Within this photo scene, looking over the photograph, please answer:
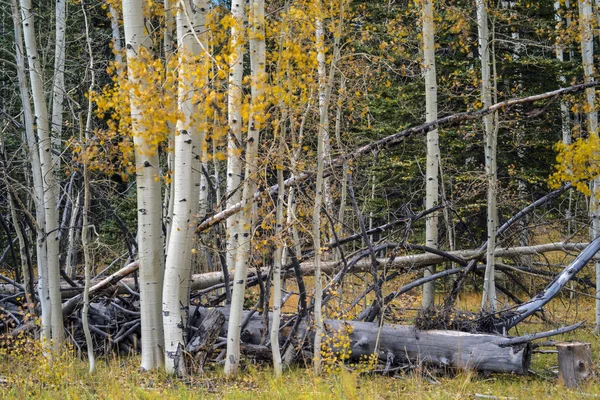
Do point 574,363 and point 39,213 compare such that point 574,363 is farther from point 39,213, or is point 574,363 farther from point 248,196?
point 39,213

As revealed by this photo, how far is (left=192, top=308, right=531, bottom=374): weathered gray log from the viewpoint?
6.51 metres

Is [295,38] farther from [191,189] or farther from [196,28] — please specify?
[191,189]

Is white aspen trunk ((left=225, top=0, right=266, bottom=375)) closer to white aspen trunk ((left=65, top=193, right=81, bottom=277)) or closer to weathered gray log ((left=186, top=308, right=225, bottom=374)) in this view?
weathered gray log ((left=186, top=308, right=225, bottom=374))

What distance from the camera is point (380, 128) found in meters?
15.1

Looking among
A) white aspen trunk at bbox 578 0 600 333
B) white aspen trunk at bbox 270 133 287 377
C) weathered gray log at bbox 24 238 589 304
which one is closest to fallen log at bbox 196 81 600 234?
white aspen trunk at bbox 270 133 287 377

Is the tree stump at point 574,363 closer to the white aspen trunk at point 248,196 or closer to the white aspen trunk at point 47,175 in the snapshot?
the white aspen trunk at point 248,196

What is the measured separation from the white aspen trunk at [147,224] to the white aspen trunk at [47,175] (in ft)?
3.84

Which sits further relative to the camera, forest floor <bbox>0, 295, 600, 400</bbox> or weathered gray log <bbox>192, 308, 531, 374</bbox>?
weathered gray log <bbox>192, 308, 531, 374</bbox>

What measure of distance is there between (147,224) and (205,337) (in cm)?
149

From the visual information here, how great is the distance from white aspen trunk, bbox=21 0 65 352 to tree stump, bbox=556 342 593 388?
5603 mm

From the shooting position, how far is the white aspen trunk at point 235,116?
6.20 meters

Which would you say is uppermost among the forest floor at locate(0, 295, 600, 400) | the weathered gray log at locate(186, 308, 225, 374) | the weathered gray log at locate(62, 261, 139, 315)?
the weathered gray log at locate(62, 261, 139, 315)

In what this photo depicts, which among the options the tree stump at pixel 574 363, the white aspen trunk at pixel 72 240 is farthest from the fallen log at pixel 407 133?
the tree stump at pixel 574 363

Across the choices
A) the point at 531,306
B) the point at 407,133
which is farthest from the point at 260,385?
the point at 407,133
